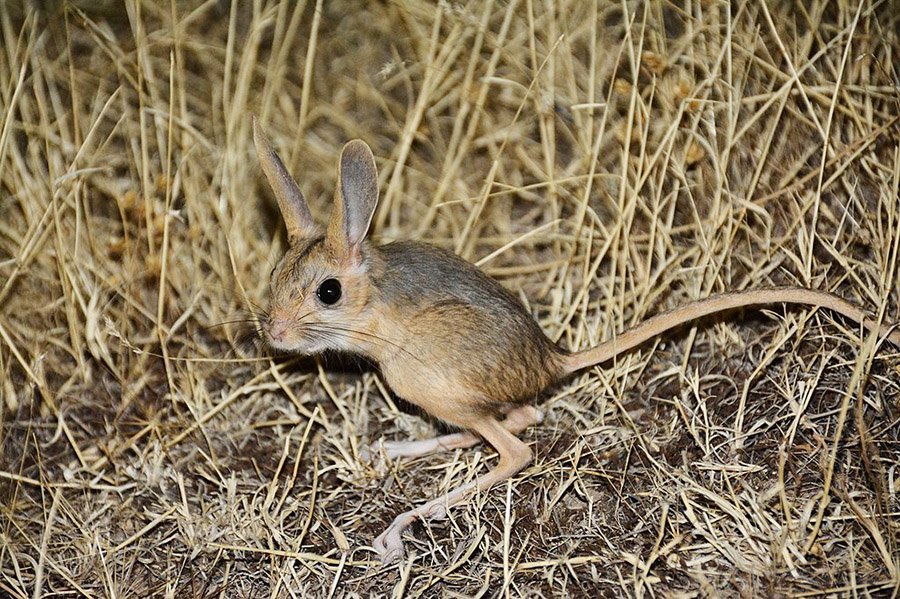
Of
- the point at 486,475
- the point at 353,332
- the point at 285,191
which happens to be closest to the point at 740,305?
the point at 486,475

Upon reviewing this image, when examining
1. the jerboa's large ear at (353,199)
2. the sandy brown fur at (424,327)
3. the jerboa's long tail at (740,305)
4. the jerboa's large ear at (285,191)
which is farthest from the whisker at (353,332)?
the jerboa's long tail at (740,305)

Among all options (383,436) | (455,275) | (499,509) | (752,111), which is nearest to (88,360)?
(383,436)

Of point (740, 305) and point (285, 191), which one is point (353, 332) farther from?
point (740, 305)

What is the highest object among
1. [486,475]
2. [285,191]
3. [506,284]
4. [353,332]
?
[285,191]

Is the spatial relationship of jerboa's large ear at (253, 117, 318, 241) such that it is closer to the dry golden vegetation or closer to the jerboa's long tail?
the dry golden vegetation

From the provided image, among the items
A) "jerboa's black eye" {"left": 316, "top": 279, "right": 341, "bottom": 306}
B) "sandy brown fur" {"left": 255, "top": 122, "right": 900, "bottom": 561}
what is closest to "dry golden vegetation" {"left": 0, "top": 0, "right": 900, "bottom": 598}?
"sandy brown fur" {"left": 255, "top": 122, "right": 900, "bottom": 561}

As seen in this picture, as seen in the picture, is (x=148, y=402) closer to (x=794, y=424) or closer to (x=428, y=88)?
(x=428, y=88)

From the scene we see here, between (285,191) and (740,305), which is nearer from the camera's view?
(740,305)

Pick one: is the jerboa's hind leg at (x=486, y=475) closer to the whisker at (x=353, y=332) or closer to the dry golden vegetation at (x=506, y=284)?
the dry golden vegetation at (x=506, y=284)
